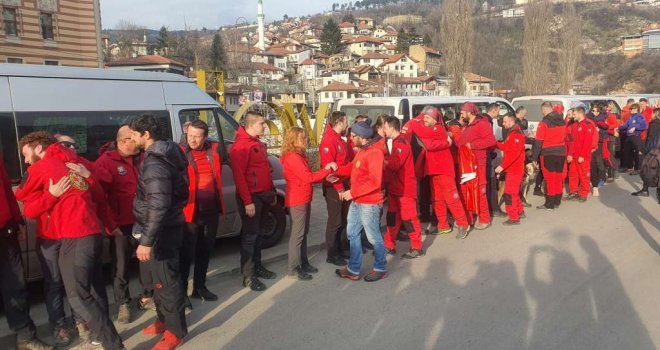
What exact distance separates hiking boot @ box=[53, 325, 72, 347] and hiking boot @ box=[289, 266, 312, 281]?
221 centimetres

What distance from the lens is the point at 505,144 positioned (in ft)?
24.9

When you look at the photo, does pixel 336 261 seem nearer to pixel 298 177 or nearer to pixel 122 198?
pixel 298 177

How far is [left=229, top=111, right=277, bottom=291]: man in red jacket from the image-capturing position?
16.0 ft

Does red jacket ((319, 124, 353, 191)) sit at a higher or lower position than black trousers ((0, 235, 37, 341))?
higher

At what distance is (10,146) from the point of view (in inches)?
181

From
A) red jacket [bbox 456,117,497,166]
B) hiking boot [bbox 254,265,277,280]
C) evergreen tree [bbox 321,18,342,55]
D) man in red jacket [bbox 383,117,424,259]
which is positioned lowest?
hiking boot [bbox 254,265,277,280]

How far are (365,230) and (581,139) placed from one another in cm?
573

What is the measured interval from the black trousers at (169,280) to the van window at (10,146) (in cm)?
188

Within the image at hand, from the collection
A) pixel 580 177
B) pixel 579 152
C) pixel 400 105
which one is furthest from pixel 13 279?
pixel 580 177

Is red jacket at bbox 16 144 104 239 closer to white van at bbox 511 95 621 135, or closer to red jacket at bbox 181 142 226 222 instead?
red jacket at bbox 181 142 226 222

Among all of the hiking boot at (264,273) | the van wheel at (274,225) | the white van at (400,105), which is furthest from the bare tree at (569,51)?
the hiking boot at (264,273)

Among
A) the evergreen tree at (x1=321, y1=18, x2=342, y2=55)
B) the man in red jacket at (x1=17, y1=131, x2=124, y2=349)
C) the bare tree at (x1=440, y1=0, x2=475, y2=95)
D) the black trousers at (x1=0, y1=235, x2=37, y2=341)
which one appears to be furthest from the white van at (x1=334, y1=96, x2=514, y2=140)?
the evergreen tree at (x1=321, y1=18, x2=342, y2=55)

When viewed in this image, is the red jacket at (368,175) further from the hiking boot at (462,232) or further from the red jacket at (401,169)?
the hiking boot at (462,232)

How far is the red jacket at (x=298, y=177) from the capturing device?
508cm
